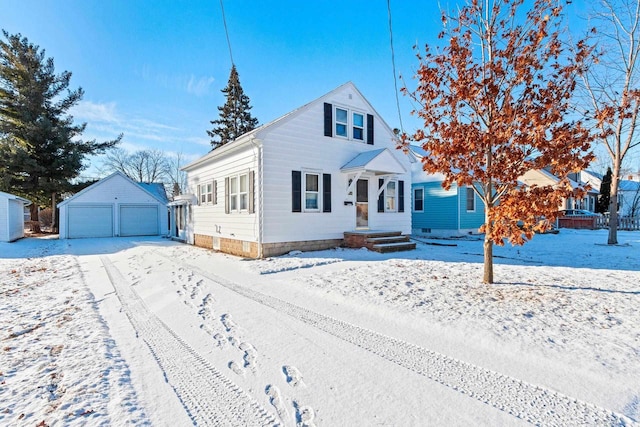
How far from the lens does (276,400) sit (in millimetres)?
2568

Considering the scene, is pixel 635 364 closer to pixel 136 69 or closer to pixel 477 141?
pixel 477 141

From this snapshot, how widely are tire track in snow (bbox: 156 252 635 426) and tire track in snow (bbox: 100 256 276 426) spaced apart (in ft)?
4.88

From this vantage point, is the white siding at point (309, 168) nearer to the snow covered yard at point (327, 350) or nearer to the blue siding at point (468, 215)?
the snow covered yard at point (327, 350)

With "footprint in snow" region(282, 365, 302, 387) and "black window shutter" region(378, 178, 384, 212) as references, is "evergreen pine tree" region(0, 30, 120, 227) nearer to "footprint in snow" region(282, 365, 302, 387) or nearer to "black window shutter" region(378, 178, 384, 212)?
"black window shutter" region(378, 178, 384, 212)

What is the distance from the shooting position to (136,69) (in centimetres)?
1345

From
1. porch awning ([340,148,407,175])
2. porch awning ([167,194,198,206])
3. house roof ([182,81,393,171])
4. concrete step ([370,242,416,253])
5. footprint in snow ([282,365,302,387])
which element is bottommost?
footprint in snow ([282,365,302,387])

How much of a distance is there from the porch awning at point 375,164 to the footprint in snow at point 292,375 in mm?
8881

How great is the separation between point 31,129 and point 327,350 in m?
27.4

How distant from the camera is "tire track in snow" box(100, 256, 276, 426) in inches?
93.4

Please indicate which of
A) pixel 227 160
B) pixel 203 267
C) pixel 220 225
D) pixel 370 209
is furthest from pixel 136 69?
pixel 370 209

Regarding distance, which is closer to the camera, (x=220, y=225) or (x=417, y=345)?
(x=417, y=345)

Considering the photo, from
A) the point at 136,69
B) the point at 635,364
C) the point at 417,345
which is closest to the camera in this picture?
the point at 635,364

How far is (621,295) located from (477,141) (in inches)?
140

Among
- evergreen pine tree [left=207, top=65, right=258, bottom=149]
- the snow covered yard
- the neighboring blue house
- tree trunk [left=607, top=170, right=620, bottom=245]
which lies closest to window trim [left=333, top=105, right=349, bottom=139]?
the snow covered yard
